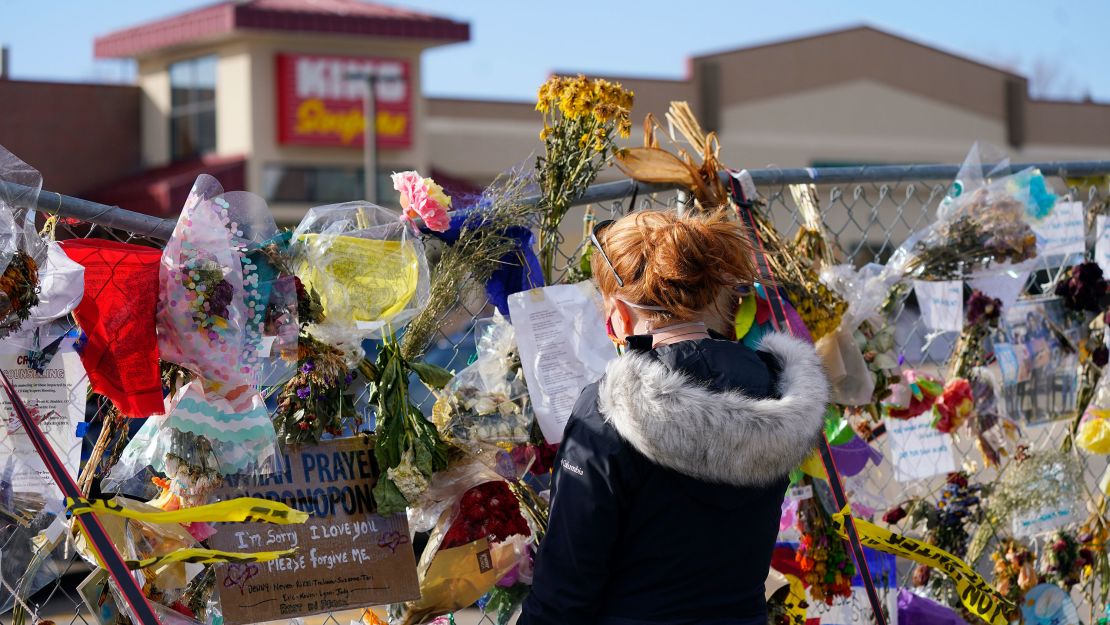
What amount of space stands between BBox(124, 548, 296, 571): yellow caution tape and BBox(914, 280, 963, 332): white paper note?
204 cm

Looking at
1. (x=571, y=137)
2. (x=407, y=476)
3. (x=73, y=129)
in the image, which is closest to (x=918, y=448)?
(x=571, y=137)

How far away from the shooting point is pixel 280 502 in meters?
2.43

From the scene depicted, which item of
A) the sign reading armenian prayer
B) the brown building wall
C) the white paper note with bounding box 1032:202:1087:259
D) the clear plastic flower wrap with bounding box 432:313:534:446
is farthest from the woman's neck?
the sign reading armenian prayer

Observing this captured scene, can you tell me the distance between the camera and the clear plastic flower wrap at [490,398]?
2.66m

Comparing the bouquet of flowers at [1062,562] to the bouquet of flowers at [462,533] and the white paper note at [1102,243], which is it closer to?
the white paper note at [1102,243]

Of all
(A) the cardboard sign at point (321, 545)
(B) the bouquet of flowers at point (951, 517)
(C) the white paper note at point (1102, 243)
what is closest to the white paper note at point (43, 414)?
(A) the cardboard sign at point (321, 545)

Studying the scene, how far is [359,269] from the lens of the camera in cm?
252

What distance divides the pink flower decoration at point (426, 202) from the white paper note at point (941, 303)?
157 cm

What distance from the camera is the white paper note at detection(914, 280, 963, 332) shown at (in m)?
3.58

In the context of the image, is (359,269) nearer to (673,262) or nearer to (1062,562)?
(673,262)

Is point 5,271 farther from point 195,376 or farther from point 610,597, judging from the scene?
point 610,597

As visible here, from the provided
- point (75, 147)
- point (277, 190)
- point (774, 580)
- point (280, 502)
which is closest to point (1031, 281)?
point (774, 580)

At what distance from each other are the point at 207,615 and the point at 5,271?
2.76 feet

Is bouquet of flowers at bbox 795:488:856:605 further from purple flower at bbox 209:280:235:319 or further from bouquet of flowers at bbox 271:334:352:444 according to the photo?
purple flower at bbox 209:280:235:319
